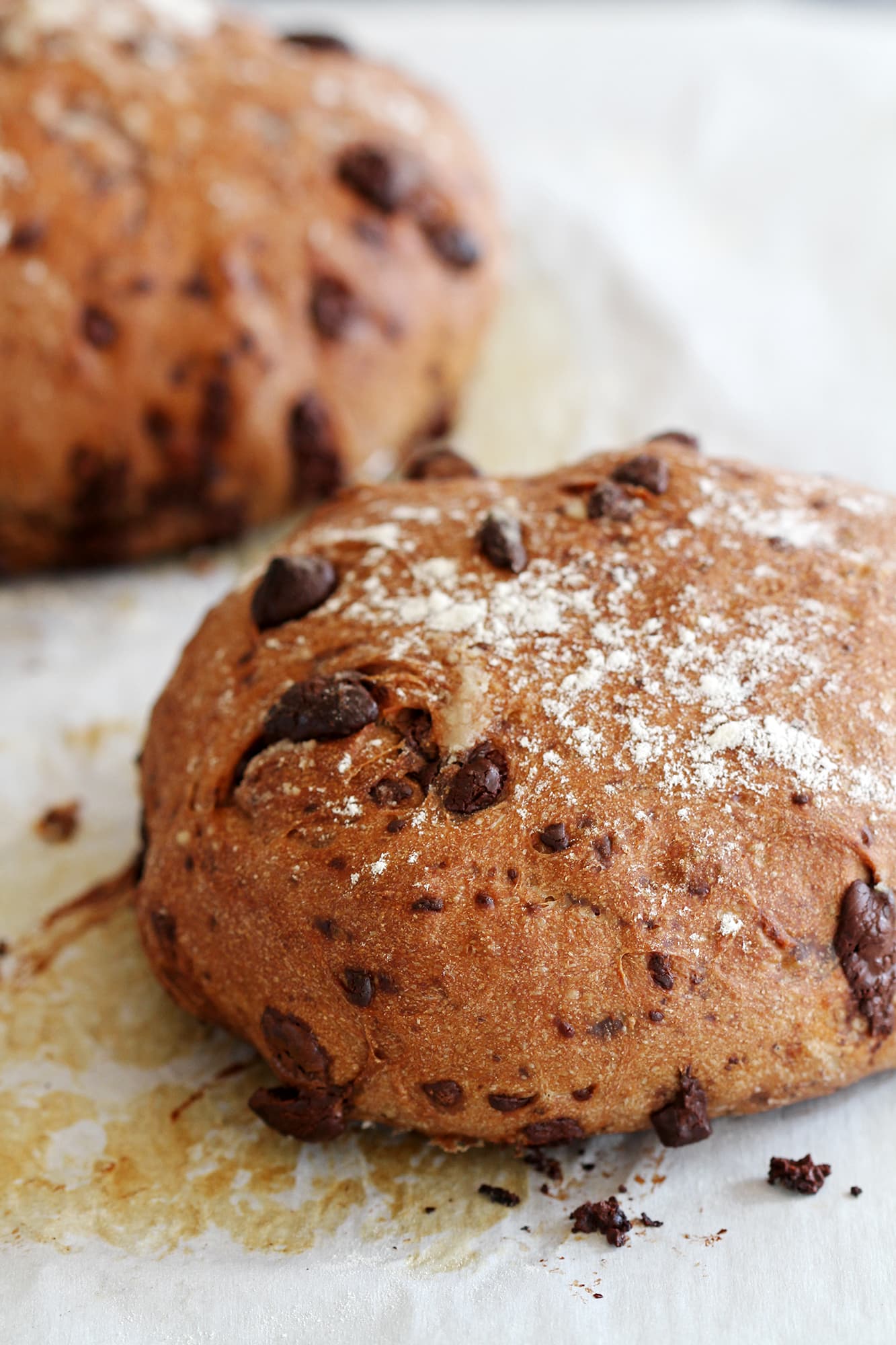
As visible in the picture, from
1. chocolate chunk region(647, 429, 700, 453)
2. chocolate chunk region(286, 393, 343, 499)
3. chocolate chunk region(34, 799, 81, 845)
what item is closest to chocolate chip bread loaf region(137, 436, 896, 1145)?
chocolate chunk region(647, 429, 700, 453)

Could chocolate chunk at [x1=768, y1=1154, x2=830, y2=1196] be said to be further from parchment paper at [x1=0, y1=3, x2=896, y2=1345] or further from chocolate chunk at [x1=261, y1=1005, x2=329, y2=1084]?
chocolate chunk at [x1=261, y1=1005, x2=329, y2=1084]

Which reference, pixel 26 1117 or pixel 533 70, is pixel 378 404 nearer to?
pixel 26 1117

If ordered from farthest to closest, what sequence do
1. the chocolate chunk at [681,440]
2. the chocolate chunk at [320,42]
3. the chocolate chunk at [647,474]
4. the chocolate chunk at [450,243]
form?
the chocolate chunk at [320,42], the chocolate chunk at [450,243], the chocolate chunk at [681,440], the chocolate chunk at [647,474]

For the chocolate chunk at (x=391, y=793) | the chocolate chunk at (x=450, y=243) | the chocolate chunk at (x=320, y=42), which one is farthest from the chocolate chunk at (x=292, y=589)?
the chocolate chunk at (x=320, y=42)

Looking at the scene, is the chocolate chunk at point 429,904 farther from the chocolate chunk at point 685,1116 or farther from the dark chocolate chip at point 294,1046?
the chocolate chunk at point 685,1116

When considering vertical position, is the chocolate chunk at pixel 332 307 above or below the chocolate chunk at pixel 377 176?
below
